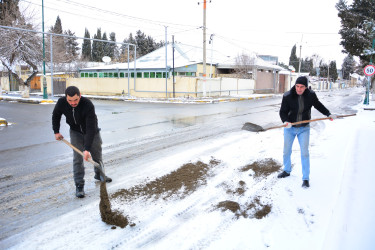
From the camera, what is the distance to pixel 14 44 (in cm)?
2366

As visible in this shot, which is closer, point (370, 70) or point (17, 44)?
point (370, 70)

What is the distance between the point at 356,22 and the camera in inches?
892

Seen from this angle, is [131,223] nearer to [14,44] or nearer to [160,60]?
[14,44]

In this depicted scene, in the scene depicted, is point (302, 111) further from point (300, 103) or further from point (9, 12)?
point (9, 12)

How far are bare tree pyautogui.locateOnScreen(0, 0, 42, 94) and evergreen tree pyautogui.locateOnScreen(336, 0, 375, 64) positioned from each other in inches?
1005

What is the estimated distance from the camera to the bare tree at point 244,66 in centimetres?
3818

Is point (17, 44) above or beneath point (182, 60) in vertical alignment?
beneath

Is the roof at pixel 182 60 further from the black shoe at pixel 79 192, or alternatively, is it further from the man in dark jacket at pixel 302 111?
the black shoe at pixel 79 192

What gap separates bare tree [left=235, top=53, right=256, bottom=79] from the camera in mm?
38181

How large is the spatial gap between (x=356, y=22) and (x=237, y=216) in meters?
24.7

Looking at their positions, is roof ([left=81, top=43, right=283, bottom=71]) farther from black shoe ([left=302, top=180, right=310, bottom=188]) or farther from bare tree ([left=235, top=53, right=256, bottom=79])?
black shoe ([left=302, top=180, right=310, bottom=188])

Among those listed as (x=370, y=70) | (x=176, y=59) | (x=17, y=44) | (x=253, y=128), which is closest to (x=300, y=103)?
(x=253, y=128)

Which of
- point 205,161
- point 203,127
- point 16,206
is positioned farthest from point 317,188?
point 203,127

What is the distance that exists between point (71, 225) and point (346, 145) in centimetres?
642
